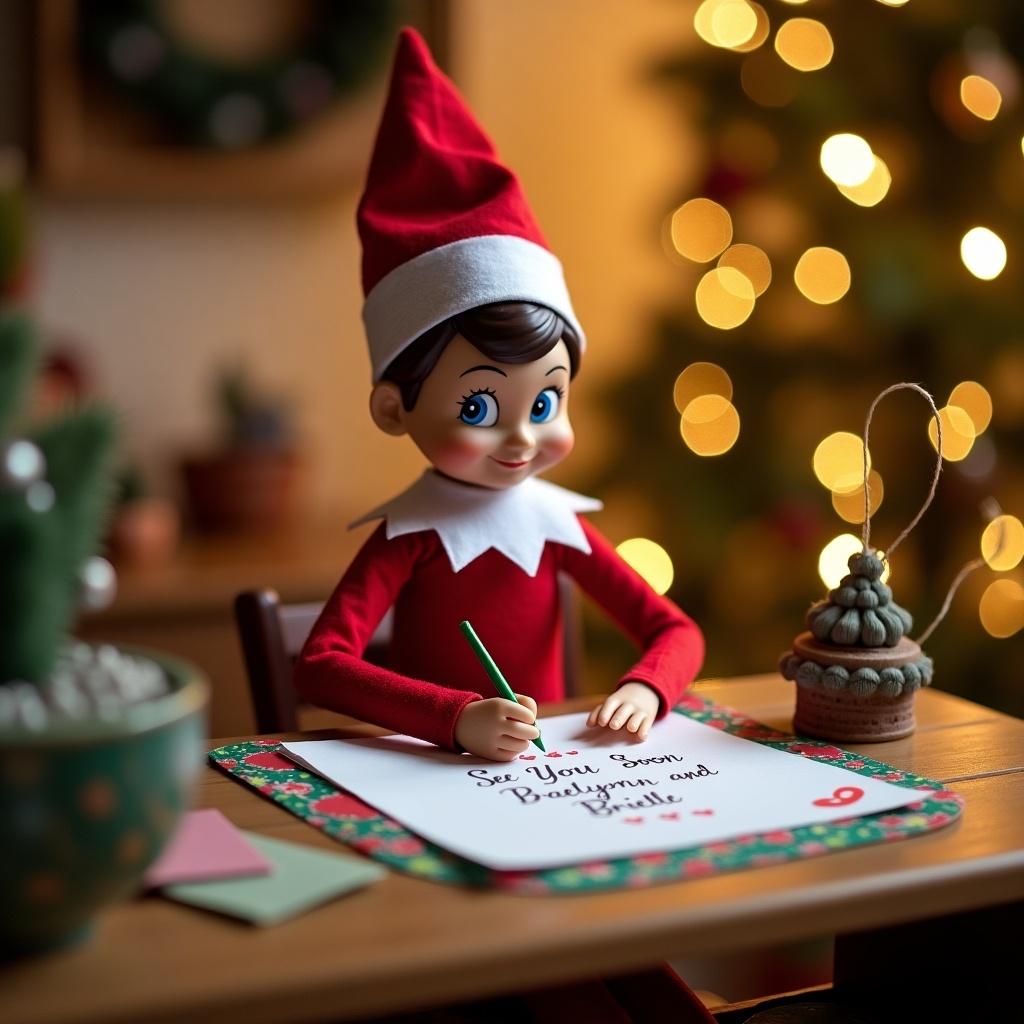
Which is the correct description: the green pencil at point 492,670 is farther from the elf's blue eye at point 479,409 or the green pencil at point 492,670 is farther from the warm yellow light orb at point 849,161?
the warm yellow light orb at point 849,161

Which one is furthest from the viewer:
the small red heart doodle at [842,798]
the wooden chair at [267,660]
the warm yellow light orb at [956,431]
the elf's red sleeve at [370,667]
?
the warm yellow light orb at [956,431]

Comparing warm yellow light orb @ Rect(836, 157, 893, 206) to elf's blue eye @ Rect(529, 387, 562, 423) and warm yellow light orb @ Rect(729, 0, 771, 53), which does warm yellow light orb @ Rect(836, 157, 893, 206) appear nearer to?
warm yellow light orb @ Rect(729, 0, 771, 53)

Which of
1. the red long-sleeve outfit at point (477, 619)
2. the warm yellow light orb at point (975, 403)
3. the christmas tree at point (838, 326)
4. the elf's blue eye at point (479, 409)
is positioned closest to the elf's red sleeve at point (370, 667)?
the red long-sleeve outfit at point (477, 619)

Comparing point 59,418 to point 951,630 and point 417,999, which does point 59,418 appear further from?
point 951,630

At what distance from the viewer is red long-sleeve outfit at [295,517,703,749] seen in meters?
0.96

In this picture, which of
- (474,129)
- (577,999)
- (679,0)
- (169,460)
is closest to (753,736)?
(577,999)

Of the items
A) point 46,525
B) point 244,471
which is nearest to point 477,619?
point 46,525

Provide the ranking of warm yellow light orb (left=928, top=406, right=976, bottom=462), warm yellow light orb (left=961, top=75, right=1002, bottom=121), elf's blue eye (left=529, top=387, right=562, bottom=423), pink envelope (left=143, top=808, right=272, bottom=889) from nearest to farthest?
pink envelope (left=143, top=808, right=272, bottom=889)
elf's blue eye (left=529, top=387, right=562, bottom=423)
warm yellow light orb (left=961, top=75, right=1002, bottom=121)
warm yellow light orb (left=928, top=406, right=976, bottom=462)

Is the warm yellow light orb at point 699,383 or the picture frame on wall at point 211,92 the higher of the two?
the picture frame on wall at point 211,92

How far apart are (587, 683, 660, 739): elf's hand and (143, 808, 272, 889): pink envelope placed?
28 centimetres

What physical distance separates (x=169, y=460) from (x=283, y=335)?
0.30 meters

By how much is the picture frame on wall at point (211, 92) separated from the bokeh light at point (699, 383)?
655 millimetres

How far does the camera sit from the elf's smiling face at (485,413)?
3.15ft

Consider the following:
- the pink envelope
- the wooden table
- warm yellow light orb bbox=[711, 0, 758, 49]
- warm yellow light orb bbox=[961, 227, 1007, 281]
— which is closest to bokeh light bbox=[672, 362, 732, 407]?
warm yellow light orb bbox=[961, 227, 1007, 281]
